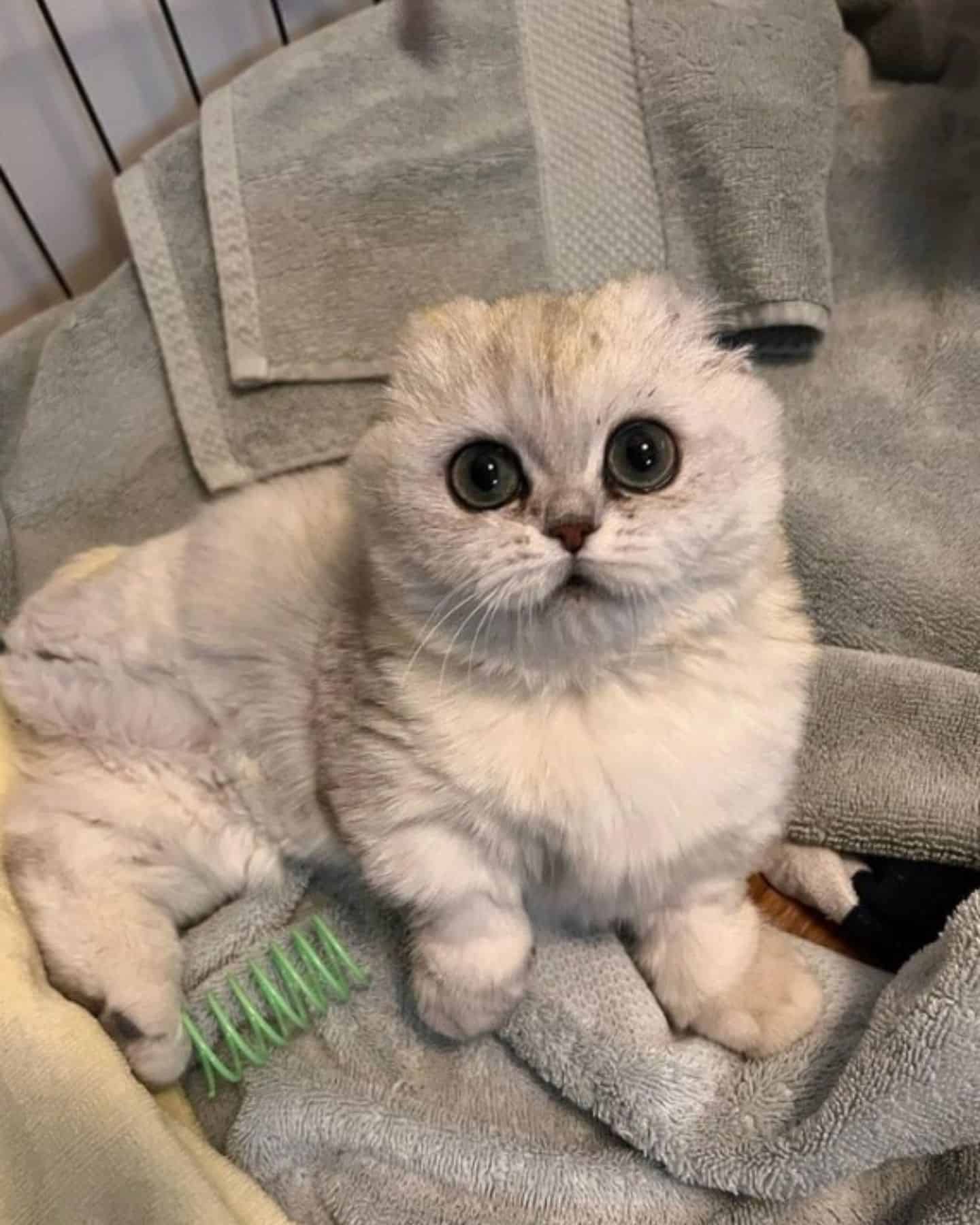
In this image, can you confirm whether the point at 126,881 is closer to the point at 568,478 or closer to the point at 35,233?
the point at 568,478

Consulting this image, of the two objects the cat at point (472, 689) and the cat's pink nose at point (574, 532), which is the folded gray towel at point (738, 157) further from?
the cat's pink nose at point (574, 532)

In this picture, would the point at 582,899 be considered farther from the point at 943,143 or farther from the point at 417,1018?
the point at 943,143

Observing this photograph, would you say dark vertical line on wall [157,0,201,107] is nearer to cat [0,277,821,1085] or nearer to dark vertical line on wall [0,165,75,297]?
dark vertical line on wall [0,165,75,297]

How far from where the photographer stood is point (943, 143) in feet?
5.00

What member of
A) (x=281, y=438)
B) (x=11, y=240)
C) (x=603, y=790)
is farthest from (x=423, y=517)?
(x=11, y=240)

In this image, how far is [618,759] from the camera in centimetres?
85

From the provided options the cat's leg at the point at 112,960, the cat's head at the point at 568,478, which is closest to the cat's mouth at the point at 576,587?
Result: the cat's head at the point at 568,478

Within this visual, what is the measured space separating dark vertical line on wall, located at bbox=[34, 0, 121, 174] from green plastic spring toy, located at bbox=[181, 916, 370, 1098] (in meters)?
0.94

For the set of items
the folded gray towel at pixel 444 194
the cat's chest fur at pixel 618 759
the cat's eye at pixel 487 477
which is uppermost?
the cat's eye at pixel 487 477

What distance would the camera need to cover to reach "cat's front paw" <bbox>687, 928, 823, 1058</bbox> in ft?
3.41

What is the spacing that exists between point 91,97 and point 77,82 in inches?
1.4

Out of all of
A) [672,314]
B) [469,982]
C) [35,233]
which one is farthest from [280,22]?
[469,982]

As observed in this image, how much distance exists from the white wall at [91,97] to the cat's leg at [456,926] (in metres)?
0.97

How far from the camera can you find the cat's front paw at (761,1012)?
3.41ft
